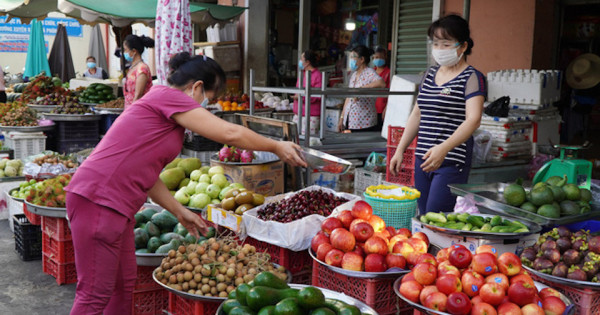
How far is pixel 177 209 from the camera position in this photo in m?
3.23

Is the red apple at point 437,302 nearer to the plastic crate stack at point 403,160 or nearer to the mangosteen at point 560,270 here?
the mangosteen at point 560,270

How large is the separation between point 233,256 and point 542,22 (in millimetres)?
5057

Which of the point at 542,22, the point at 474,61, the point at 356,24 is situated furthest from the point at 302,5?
the point at 542,22

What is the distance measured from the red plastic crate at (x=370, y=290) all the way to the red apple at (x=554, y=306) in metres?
0.70

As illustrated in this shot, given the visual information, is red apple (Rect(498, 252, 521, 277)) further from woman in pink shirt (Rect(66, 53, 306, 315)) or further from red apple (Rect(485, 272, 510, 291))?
woman in pink shirt (Rect(66, 53, 306, 315))

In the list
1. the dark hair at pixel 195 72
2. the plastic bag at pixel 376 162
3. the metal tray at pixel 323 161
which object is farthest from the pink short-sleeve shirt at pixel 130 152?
the plastic bag at pixel 376 162

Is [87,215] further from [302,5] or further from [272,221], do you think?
[302,5]

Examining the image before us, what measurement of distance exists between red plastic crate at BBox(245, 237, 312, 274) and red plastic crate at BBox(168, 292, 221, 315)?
1.62 ft

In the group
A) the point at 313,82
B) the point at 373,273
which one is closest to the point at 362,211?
the point at 373,273

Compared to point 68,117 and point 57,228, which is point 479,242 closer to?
point 57,228

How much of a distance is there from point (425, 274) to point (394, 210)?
1088 millimetres

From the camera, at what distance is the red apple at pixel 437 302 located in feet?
7.47

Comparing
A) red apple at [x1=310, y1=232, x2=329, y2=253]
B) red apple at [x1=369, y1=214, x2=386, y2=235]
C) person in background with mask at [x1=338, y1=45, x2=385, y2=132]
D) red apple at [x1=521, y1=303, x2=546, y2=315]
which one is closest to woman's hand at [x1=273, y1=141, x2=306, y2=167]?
red apple at [x1=310, y1=232, x2=329, y2=253]

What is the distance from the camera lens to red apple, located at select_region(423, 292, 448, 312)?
228 cm
